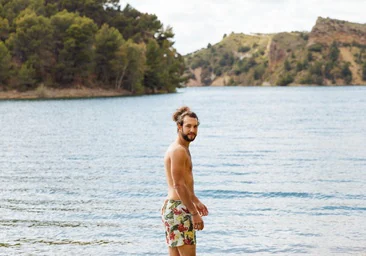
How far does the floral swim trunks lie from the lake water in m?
4.97

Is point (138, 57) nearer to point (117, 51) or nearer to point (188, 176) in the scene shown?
point (117, 51)

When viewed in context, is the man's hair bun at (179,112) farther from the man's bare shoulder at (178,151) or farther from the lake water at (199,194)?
the lake water at (199,194)

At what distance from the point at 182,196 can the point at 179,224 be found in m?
0.39

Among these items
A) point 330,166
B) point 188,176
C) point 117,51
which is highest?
point 117,51

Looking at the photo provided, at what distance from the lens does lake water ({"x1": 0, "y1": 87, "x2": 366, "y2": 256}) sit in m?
13.1

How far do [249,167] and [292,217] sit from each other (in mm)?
10602

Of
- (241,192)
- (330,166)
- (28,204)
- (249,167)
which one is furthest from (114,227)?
(330,166)

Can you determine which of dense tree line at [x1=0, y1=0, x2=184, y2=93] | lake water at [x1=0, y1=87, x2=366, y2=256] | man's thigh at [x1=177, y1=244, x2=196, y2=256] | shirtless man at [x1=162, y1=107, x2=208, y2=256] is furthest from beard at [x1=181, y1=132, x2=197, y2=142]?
dense tree line at [x1=0, y1=0, x2=184, y2=93]

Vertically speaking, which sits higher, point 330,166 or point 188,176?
point 188,176

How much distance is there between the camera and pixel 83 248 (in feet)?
41.7

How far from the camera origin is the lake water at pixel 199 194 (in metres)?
13.1

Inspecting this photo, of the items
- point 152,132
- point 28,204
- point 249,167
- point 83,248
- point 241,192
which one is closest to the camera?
point 83,248

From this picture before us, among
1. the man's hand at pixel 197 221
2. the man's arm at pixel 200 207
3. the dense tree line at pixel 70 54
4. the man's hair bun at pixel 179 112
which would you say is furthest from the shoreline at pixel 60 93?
the man's hand at pixel 197 221

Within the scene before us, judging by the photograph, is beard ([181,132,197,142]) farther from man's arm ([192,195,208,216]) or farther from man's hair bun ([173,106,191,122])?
man's arm ([192,195,208,216])
